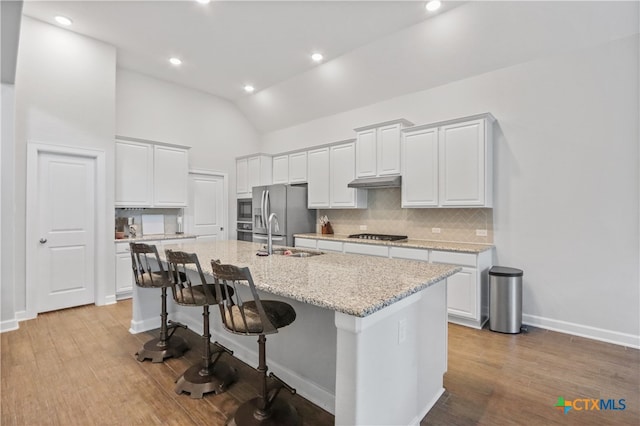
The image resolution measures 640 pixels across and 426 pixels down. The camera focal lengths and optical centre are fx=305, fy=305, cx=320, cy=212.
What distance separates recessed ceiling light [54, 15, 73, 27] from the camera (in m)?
3.94

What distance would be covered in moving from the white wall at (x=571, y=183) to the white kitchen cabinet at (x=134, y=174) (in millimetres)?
5074

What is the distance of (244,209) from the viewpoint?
6.53 m

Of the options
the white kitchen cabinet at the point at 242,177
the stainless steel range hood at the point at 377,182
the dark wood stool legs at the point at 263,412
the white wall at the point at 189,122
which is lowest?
the dark wood stool legs at the point at 263,412

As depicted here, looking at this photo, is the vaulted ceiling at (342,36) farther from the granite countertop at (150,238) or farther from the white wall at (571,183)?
the granite countertop at (150,238)

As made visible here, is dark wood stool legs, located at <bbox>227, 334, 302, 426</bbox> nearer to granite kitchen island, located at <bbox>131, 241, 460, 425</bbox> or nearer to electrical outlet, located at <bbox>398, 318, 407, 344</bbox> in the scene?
granite kitchen island, located at <bbox>131, 241, 460, 425</bbox>

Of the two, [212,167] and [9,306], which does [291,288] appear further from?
[212,167]

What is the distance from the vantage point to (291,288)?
1.63 meters

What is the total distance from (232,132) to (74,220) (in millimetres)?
3528

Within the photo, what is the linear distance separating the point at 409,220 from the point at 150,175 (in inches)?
171

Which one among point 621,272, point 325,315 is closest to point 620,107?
point 621,272

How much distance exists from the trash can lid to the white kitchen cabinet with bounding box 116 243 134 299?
504cm

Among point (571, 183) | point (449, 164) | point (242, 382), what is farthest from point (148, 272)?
point (571, 183)

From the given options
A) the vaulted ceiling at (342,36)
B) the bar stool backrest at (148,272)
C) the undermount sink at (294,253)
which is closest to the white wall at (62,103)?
the vaulted ceiling at (342,36)

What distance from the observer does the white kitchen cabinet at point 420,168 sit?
4.05 meters
